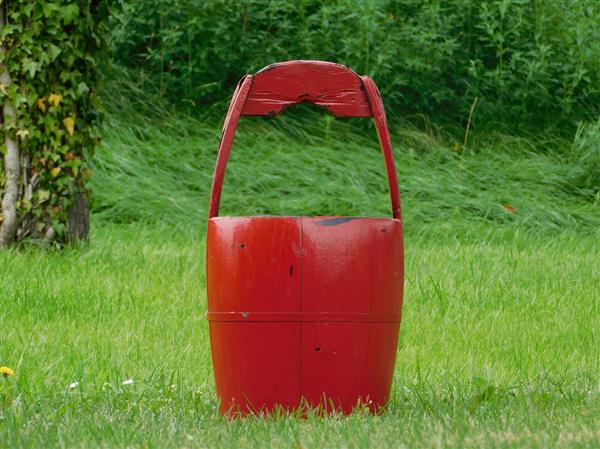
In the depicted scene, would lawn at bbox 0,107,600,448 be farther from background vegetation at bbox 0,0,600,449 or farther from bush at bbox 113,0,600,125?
bush at bbox 113,0,600,125

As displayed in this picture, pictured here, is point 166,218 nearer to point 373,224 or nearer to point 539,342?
point 539,342

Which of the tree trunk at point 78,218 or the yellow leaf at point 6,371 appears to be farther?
the tree trunk at point 78,218

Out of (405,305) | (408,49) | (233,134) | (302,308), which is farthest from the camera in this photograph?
(408,49)

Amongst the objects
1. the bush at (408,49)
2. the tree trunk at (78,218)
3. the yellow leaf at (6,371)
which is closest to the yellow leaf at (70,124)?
the tree trunk at (78,218)

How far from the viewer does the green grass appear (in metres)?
2.96

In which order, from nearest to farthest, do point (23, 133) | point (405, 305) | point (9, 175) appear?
point (405, 305), point (23, 133), point (9, 175)

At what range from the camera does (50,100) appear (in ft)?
20.4

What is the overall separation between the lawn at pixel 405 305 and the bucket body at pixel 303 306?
11 centimetres

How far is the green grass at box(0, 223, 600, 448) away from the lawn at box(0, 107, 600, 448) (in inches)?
0.5

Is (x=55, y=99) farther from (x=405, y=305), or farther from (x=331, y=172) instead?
(x=331, y=172)

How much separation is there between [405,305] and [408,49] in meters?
5.36

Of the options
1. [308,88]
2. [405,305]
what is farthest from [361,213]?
[308,88]

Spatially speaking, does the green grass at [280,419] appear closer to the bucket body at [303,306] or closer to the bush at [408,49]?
the bucket body at [303,306]

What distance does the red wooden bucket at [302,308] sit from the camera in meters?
3.04
